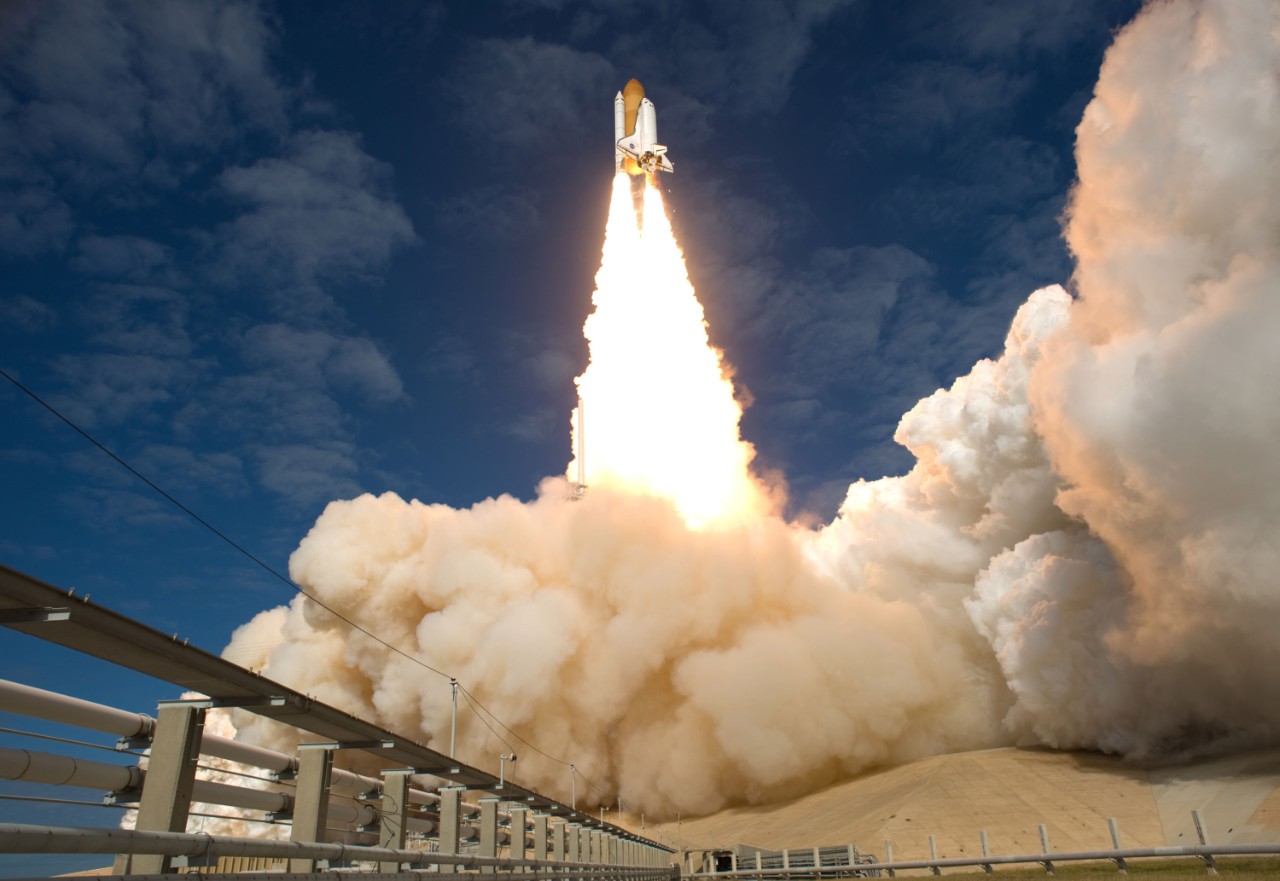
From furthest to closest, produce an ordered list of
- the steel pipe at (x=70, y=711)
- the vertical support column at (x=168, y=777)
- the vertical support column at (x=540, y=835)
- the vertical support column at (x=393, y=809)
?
the vertical support column at (x=540, y=835), the vertical support column at (x=393, y=809), the vertical support column at (x=168, y=777), the steel pipe at (x=70, y=711)

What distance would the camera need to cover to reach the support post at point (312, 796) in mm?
10906

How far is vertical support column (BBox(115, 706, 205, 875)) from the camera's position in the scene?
833 cm

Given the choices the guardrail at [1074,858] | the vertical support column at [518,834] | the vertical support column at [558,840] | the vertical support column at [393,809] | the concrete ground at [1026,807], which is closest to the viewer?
the vertical support column at [393,809]

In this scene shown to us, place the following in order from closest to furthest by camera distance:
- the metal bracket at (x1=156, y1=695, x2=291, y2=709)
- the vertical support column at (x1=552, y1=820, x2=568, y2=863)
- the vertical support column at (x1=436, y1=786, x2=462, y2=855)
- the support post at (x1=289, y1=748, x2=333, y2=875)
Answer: the metal bracket at (x1=156, y1=695, x2=291, y2=709)
the support post at (x1=289, y1=748, x2=333, y2=875)
the vertical support column at (x1=436, y1=786, x2=462, y2=855)
the vertical support column at (x1=552, y1=820, x2=568, y2=863)

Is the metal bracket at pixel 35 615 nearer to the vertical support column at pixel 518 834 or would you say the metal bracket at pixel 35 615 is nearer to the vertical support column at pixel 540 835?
the vertical support column at pixel 518 834

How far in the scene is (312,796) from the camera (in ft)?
36.7

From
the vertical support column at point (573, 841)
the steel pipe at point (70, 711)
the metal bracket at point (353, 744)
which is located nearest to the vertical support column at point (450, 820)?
the metal bracket at point (353, 744)

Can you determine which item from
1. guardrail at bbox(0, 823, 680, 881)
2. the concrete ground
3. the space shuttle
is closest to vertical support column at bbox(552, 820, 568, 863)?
guardrail at bbox(0, 823, 680, 881)

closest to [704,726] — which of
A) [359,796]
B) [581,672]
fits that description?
[581,672]

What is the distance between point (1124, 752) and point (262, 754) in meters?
50.6

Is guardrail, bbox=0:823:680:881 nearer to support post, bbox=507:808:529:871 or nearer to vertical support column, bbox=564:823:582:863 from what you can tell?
support post, bbox=507:808:529:871

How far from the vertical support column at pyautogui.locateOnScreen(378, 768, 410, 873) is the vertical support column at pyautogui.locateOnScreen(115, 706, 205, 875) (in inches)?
218

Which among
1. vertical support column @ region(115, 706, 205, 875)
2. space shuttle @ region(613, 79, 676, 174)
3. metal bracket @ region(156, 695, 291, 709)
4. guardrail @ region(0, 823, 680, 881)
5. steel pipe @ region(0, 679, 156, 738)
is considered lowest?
guardrail @ region(0, 823, 680, 881)

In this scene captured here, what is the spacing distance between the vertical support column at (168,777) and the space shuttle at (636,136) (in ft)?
179
